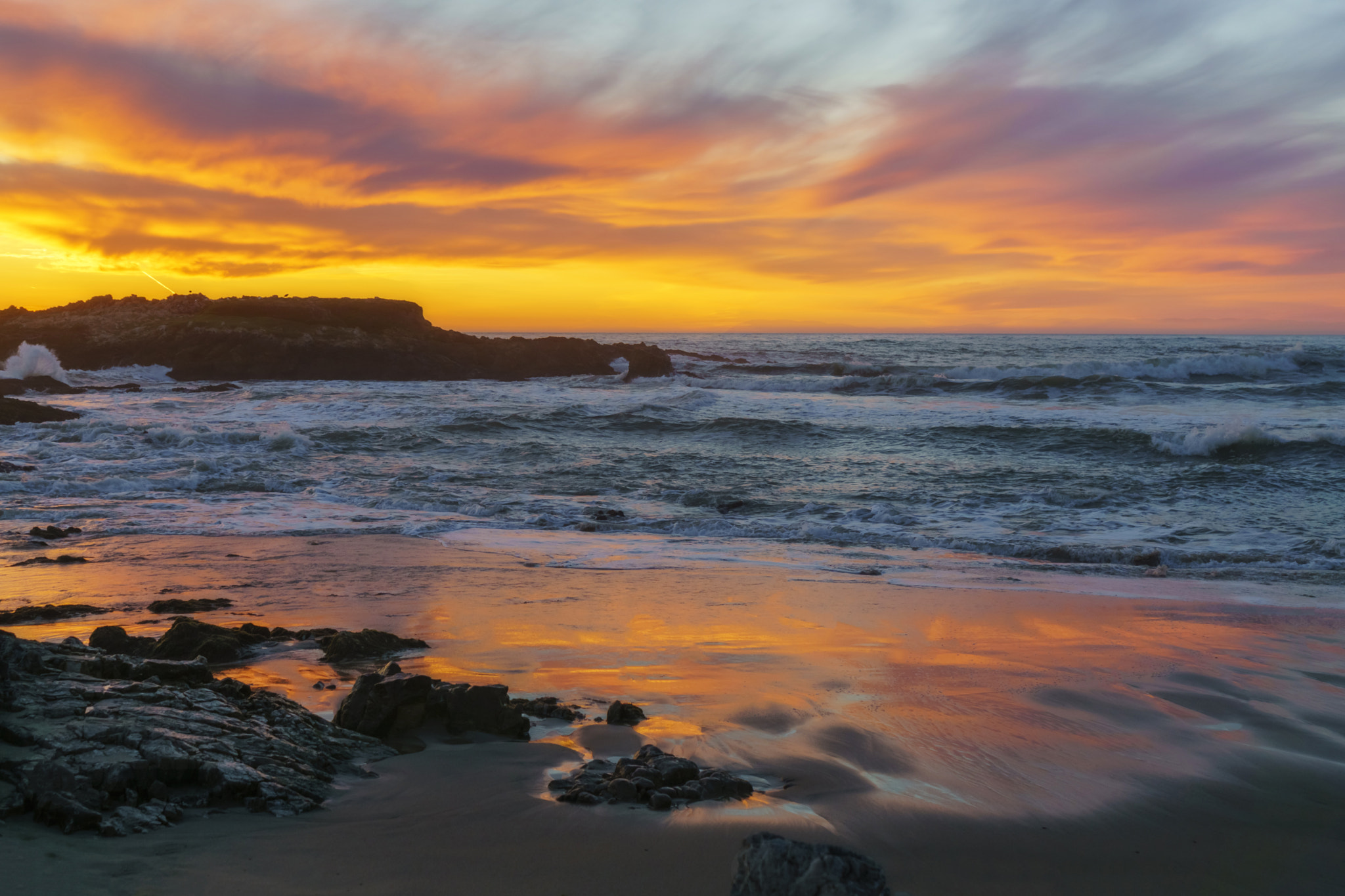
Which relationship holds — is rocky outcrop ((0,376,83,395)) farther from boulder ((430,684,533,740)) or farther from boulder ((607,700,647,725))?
boulder ((607,700,647,725))

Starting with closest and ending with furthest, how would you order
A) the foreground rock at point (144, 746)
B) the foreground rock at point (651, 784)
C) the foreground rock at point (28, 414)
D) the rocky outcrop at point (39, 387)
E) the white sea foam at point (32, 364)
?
the foreground rock at point (144, 746) → the foreground rock at point (651, 784) → the foreground rock at point (28, 414) → the rocky outcrop at point (39, 387) → the white sea foam at point (32, 364)

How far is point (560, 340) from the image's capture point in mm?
43531

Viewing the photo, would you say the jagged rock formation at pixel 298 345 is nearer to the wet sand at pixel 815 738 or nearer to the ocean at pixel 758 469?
the ocean at pixel 758 469

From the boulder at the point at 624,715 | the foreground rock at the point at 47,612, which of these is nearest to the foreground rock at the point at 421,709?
the boulder at the point at 624,715

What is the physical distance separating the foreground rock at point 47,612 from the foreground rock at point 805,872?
18.5ft

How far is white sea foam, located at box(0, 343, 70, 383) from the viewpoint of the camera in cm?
3306

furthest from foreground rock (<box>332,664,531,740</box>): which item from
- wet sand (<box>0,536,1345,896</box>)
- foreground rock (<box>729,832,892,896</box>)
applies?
foreground rock (<box>729,832,892,896</box>)

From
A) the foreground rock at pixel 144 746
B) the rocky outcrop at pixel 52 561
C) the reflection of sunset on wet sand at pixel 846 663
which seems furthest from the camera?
the rocky outcrop at pixel 52 561

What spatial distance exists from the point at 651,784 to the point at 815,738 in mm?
1045

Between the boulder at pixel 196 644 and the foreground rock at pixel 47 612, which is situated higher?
the boulder at pixel 196 644

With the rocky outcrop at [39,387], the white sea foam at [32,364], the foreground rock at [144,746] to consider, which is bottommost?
the foreground rock at [144,746]

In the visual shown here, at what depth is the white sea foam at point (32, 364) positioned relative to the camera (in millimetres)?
33062

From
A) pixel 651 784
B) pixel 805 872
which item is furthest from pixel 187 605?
pixel 805 872

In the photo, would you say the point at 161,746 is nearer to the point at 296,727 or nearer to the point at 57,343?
the point at 296,727
